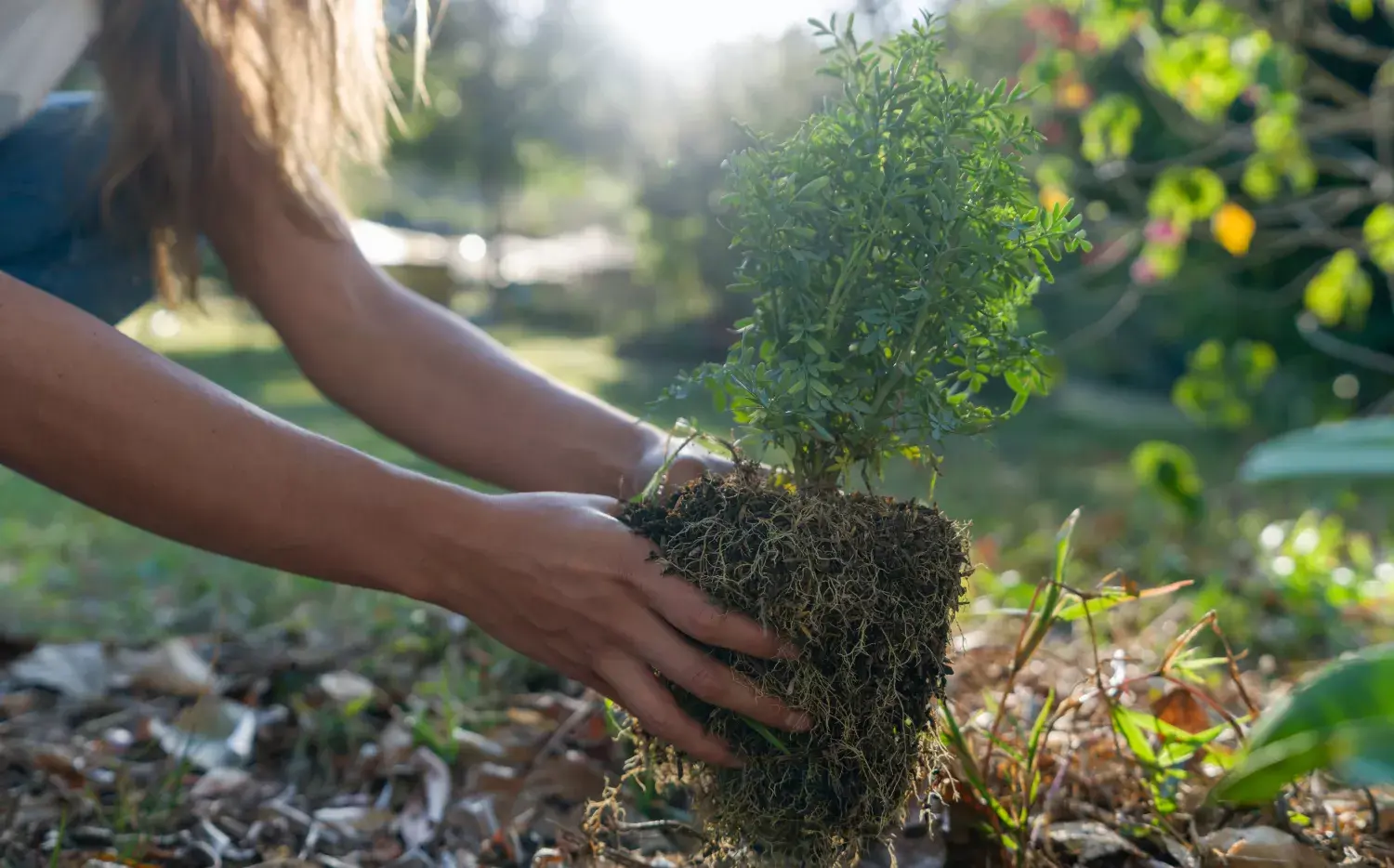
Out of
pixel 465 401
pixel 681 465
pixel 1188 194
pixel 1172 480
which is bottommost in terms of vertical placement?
pixel 681 465

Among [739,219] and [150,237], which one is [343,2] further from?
[739,219]

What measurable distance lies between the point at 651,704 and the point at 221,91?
138 cm

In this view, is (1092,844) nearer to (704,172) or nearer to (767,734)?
(767,734)

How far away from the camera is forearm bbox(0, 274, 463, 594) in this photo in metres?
1.18

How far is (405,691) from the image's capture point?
2.23 metres

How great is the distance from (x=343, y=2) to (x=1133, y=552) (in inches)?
120

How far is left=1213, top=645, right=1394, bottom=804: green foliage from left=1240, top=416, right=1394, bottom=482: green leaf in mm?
126

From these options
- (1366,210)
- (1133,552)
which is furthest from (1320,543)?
(1366,210)

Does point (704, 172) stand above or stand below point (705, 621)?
above

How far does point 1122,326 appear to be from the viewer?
9.96 metres

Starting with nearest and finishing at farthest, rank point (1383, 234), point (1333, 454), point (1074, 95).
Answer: point (1333, 454)
point (1383, 234)
point (1074, 95)

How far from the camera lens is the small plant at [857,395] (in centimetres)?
119

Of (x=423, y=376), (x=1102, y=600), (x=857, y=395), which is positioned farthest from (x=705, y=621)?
(x=423, y=376)

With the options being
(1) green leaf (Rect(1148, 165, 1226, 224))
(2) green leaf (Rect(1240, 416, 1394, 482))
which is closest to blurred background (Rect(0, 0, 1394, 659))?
(1) green leaf (Rect(1148, 165, 1226, 224))
